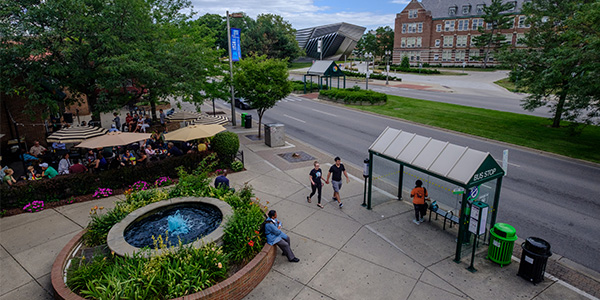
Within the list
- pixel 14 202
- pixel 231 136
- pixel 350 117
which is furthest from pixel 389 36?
pixel 14 202

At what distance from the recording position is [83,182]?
38.6 ft

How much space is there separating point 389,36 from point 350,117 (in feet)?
268

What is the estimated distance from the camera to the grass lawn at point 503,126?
1872 centimetres

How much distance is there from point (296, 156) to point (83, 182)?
9013 millimetres

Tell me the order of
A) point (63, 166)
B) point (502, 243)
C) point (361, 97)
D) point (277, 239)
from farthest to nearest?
point (361, 97) → point (63, 166) → point (277, 239) → point (502, 243)

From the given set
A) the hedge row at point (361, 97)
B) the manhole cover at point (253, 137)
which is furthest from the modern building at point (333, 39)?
the manhole cover at point (253, 137)

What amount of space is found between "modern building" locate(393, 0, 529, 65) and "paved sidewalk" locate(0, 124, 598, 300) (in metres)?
81.0

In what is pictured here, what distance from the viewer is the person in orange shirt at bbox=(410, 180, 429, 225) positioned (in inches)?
390

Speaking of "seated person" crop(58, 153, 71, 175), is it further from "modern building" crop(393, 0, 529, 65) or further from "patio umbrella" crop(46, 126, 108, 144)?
"modern building" crop(393, 0, 529, 65)

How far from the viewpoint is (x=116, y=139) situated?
42.8 ft

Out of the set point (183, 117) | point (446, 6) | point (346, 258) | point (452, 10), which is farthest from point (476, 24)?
point (346, 258)

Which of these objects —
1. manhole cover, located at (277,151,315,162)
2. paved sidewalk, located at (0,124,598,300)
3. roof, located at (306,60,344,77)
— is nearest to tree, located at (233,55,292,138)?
manhole cover, located at (277,151,315,162)

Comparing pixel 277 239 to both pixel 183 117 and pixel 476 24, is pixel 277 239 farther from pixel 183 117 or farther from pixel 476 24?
pixel 476 24

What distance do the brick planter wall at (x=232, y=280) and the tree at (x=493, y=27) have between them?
255ft
